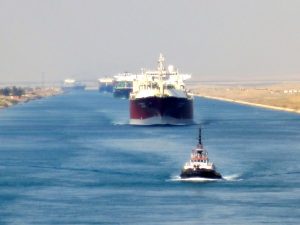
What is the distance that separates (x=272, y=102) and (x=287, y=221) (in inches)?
5424

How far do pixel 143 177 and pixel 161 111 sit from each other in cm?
5010

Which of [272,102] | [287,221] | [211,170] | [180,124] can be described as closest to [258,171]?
[211,170]

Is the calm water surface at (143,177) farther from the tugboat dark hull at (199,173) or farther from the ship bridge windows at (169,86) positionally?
the ship bridge windows at (169,86)

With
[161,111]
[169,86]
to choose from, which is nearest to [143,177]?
[161,111]

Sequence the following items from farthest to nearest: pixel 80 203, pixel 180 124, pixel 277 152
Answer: pixel 180 124 → pixel 277 152 → pixel 80 203

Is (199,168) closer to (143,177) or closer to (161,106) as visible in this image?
(143,177)

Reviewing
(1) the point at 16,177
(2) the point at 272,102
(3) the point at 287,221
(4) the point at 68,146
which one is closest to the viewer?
(3) the point at 287,221

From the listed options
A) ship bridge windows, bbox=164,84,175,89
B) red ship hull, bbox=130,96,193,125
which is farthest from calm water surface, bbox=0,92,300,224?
ship bridge windows, bbox=164,84,175,89

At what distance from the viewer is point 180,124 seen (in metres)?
116

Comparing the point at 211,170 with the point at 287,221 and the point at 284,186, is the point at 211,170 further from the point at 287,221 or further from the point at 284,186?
the point at 287,221

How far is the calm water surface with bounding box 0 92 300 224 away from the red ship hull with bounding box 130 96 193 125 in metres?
5.30

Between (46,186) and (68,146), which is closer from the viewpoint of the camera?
(46,186)

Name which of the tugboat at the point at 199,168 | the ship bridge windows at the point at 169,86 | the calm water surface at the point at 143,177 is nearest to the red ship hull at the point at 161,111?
the calm water surface at the point at 143,177

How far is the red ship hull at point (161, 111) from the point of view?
376 ft
